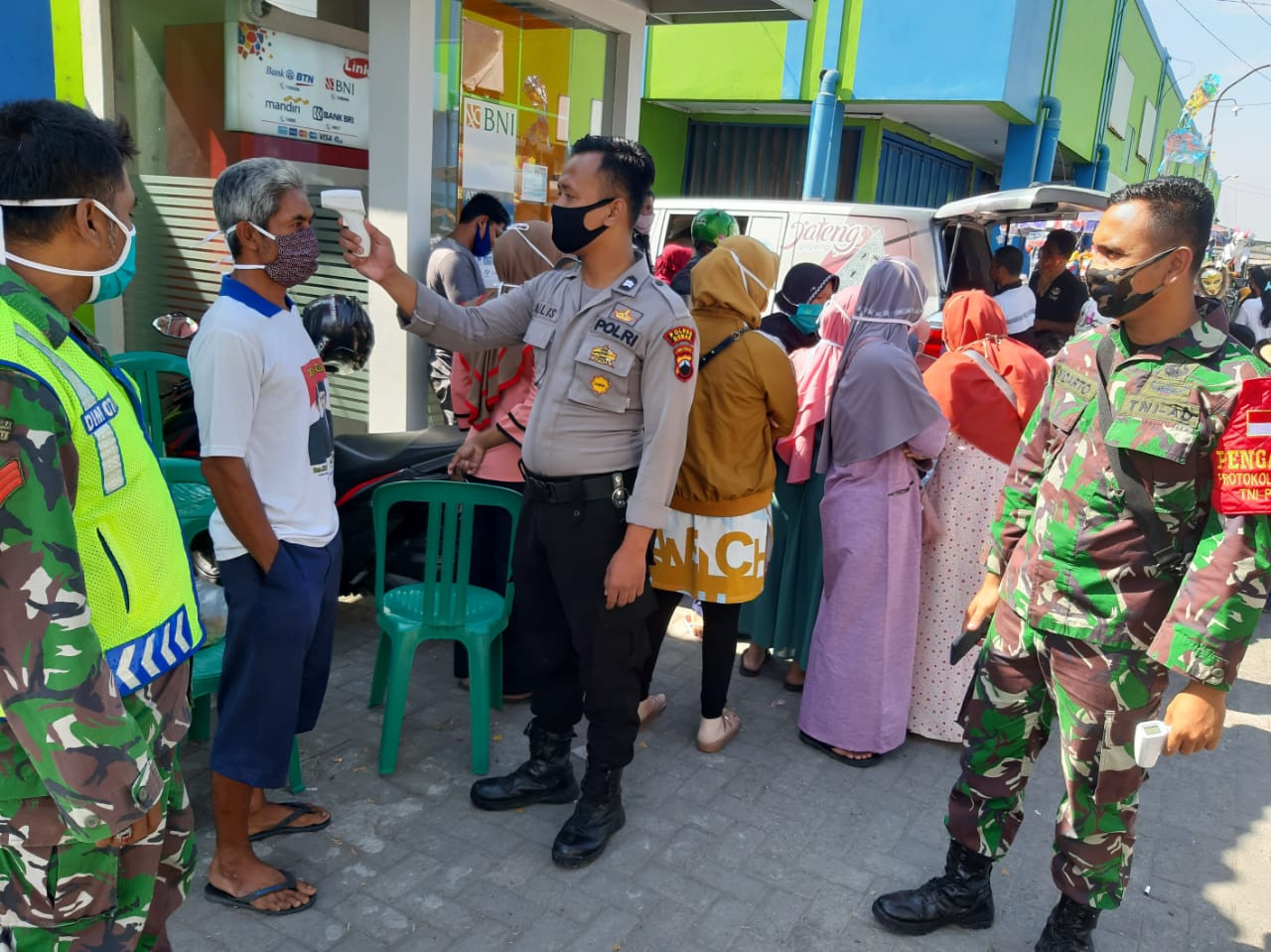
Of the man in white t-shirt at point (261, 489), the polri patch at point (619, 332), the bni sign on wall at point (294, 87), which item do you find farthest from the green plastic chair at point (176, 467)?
the bni sign on wall at point (294, 87)

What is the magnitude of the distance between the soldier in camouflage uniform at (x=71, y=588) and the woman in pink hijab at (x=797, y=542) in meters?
2.74

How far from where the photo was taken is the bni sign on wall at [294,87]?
5.05 metres

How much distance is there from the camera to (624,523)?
282 cm

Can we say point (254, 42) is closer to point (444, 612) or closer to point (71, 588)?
point (444, 612)

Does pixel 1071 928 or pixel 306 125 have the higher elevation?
pixel 306 125

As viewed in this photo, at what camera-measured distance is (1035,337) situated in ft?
23.3

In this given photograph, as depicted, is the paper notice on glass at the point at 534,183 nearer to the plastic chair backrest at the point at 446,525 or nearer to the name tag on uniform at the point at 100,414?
the plastic chair backrest at the point at 446,525

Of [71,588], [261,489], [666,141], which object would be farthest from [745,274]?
[666,141]

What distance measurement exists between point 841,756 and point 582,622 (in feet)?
4.51

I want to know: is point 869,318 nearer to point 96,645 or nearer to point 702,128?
point 96,645

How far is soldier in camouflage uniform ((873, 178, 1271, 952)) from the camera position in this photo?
2064mm

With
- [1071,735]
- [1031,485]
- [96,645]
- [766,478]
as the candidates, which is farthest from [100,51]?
[1071,735]

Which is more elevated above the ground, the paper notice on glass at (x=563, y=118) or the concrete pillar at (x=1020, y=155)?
the concrete pillar at (x=1020, y=155)

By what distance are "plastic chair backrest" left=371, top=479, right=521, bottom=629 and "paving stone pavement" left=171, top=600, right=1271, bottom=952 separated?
0.56m
